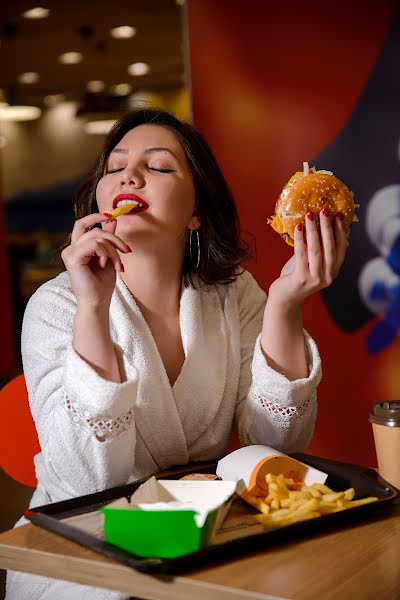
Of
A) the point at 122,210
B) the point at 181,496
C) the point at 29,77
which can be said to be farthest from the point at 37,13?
the point at 181,496

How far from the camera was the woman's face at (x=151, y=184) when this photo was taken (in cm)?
179

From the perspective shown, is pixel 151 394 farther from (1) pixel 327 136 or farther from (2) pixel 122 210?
(1) pixel 327 136

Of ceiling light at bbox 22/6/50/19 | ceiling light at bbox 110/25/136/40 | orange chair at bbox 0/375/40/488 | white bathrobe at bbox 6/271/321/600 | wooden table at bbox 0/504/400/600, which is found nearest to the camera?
wooden table at bbox 0/504/400/600

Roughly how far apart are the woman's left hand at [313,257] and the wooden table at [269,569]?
1.69 ft

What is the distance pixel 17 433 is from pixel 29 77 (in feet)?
32.7

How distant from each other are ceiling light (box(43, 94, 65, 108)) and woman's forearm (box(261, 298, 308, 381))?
11.7 m

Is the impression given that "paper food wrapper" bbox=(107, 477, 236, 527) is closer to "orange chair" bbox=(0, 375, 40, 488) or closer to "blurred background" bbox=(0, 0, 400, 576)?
"orange chair" bbox=(0, 375, 40, 488)

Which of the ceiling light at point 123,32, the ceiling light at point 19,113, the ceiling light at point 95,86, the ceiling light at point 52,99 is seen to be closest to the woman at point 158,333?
the ceiling light at point 123,32

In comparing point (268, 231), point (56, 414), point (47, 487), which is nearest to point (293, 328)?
point (56, 414)

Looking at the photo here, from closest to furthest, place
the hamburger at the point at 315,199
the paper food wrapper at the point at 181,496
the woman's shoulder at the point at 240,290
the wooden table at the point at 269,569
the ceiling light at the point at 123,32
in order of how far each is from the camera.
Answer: the wooden table at the point at 269,569 < the paper food wrapper at the point at 181,496 < the hamburger at the point at 315,199 < the woman's shoulder at the point at 240,290 < the ceiling light at the point at 123,32

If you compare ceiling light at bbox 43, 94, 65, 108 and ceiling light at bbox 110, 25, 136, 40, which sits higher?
ceiling light at bbox 43, 94, 65, 108

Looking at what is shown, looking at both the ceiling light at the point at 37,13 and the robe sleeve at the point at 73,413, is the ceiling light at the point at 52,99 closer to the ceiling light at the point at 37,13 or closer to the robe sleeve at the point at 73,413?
the ceiling light at the point at 37,13

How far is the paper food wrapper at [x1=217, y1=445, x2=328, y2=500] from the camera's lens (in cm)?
137

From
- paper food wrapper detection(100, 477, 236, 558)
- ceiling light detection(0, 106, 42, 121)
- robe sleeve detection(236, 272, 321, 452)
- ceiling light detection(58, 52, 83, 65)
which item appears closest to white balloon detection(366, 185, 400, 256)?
robe sleeve detection(236, 272, 321, 452)
